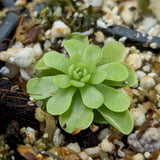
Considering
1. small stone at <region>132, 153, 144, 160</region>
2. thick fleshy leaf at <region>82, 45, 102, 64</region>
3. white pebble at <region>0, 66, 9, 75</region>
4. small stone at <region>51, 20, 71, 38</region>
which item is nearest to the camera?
small stone at <region>132, 153, 144, 160</region>

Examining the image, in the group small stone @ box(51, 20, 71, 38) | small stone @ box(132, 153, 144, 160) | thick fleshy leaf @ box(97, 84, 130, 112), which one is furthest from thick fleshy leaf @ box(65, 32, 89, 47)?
small stone @ box(132, 153, 144, 160)

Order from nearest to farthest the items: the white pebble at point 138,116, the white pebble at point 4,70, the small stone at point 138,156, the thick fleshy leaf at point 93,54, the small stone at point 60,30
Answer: the small stone at point 138,156
the white pebble at point 138,116
the thick fleshy leaf at point 93,54
the white pebble at point 4,70
the small stone at point 60,30

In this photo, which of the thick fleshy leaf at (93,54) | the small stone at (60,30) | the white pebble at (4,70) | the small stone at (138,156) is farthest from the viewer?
the small stone at (60,30)

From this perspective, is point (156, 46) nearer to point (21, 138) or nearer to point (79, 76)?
point (79, 76)

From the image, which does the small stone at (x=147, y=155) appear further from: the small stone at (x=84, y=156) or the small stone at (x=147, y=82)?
the small stone at (x=147, y=82)

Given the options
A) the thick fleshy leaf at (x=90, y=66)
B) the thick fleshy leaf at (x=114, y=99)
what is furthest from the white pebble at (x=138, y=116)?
the thick fleshy leaf at (x=90, y=66)

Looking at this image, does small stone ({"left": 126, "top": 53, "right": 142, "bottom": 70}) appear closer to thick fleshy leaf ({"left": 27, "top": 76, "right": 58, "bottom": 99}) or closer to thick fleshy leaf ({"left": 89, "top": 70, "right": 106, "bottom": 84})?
thick fleshy leaf ({"left": 89, "top": 70, "right": 106, "bottom": 84})

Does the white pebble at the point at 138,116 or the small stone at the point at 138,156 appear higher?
the white pebble at the point at 138,116
